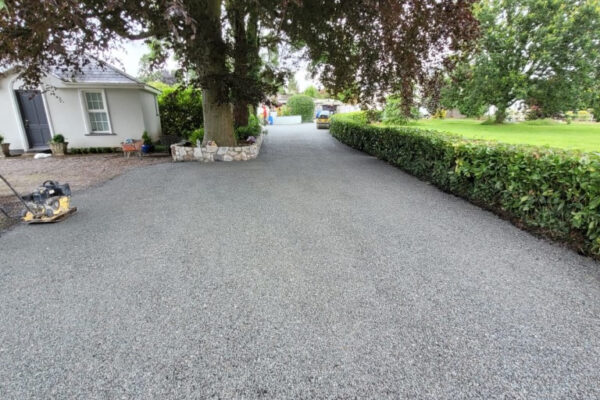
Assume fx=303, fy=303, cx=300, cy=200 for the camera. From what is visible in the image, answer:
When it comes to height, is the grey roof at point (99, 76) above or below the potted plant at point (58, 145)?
above

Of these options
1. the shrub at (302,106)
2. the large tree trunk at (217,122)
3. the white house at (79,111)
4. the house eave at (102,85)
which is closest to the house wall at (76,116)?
the white house at (79,111)

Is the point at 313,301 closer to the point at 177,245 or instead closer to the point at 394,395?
the point at 394,395

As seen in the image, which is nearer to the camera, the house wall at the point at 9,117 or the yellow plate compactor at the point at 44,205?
the yellow plate compactor at the point at 44,205

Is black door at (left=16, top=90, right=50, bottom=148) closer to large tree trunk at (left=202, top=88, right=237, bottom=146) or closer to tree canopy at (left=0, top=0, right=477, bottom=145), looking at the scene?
tree canopy at (left=0, top=0, right=477, bottom=145)

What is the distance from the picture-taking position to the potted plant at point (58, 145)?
11391mm

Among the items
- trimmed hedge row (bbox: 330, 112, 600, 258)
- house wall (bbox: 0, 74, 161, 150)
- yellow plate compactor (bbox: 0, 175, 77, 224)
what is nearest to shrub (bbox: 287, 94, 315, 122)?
house wall (bbox: 0, 74, 161, 150)

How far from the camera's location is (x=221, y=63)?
8805 mm

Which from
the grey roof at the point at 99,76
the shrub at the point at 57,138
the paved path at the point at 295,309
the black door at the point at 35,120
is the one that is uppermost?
the grey roof at the point at 99,76

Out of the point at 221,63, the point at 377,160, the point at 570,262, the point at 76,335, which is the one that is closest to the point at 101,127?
the point at 221,63

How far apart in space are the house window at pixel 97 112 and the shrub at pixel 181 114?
2.62 metres

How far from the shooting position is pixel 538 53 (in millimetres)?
17922

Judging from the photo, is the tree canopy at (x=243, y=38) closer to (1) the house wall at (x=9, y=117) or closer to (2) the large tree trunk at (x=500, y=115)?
(1) the house wall at (x=9, y=117)

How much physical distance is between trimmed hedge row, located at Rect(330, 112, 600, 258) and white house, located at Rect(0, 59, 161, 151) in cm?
1099

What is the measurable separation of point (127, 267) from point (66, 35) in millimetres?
5810
